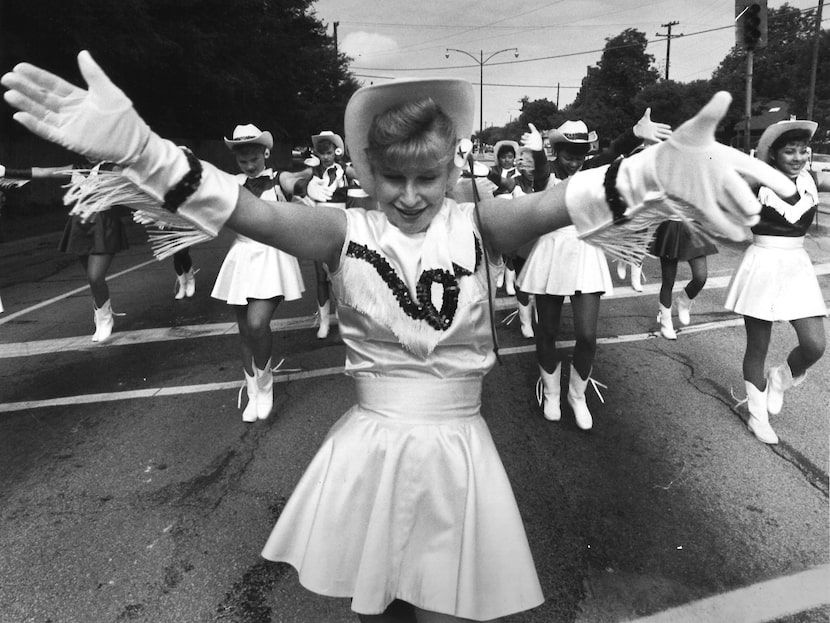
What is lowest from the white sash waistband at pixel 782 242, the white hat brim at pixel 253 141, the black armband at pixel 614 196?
the white sash waistband at pixel 782 242

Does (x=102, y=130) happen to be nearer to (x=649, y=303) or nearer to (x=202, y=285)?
(x=649, y=303)

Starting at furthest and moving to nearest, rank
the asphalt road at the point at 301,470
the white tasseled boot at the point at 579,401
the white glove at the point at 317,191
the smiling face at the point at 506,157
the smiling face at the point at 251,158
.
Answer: the smiling face at the point at 506,157 < the smiling face at the point at 251,158 < the white tasseled boot at the point at 579,401 < the white glove at the point at 317,191 < the asphalt road at the point at 301,470

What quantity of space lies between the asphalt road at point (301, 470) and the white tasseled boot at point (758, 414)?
0.08m

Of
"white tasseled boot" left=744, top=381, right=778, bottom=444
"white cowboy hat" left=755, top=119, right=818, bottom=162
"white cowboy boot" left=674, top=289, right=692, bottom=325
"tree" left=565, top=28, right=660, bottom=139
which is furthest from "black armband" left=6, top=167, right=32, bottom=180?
"tree" left=565, top=28, right=660, bottom=139

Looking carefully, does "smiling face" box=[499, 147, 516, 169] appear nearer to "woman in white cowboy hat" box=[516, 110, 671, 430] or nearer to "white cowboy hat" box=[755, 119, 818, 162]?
"woman in white cowboy hat" box=[516, 110, 671, 430]

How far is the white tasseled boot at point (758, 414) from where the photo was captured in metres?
3.83

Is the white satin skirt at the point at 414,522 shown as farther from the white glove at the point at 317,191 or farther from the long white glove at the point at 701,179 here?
the white glove at the point at 317,191

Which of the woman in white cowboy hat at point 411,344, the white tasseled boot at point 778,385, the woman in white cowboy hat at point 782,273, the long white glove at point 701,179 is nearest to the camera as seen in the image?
the long white glove at point 701,179

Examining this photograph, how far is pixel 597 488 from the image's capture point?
3.37 meters

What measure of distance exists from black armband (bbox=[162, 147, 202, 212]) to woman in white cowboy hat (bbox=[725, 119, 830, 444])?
129 inches

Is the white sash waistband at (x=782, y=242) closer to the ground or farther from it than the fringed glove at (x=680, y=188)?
closer to the ground

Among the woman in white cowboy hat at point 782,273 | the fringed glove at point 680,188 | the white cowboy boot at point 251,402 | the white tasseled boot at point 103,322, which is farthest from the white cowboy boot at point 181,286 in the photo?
the fringed glove at point 680,188

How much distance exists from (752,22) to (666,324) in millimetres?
7965

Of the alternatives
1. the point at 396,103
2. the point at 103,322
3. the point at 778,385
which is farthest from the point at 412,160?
the point at 103,322
